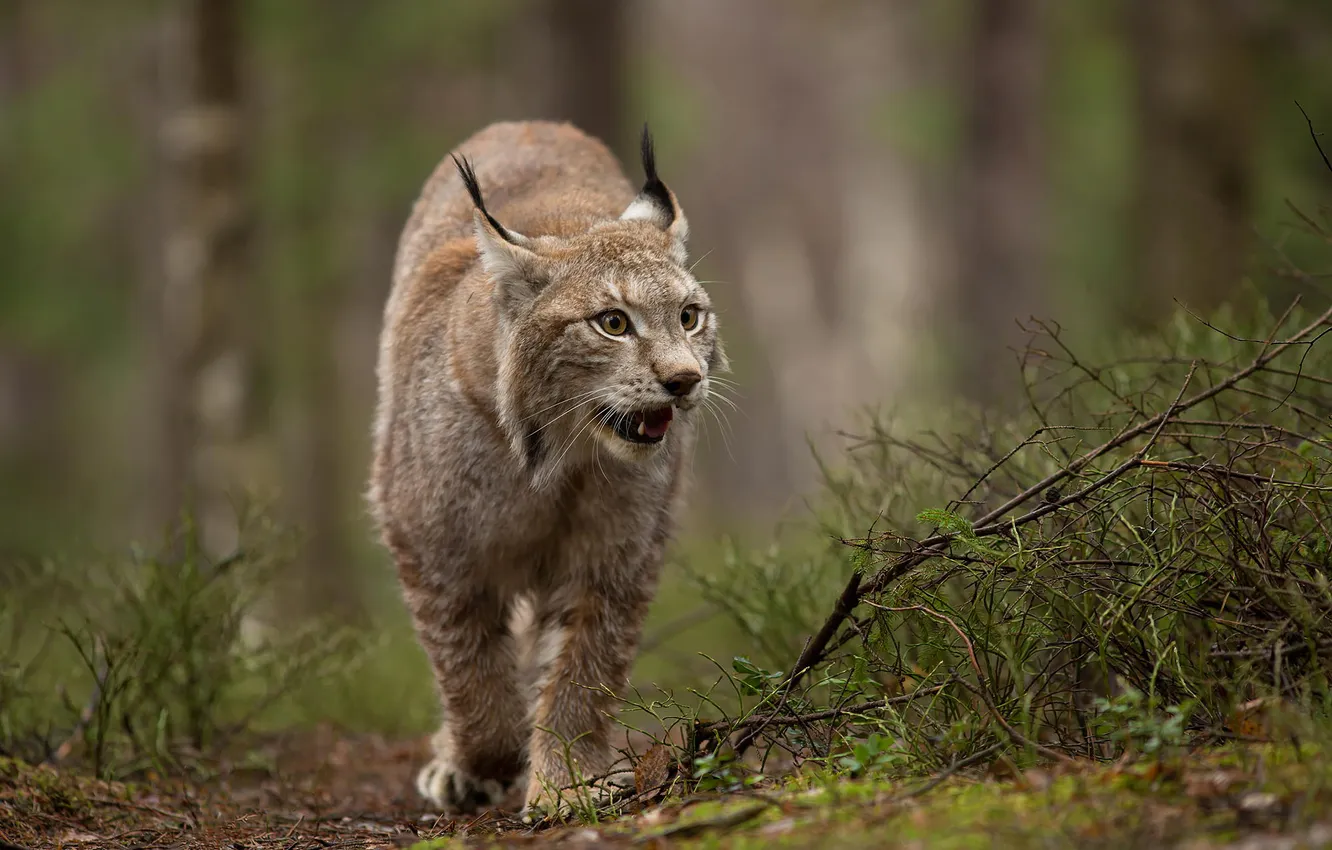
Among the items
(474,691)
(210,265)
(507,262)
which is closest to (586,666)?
(474,691)

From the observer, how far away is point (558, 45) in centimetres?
1135

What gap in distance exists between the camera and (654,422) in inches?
175

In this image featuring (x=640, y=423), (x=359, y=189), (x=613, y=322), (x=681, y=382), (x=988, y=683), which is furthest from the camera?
(x=359, y=189)

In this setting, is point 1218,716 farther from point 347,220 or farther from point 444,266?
point 347,220

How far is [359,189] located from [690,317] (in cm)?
1025

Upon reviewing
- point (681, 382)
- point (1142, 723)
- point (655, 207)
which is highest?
point (655, 207)

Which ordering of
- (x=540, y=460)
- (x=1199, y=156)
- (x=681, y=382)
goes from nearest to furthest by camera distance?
(x=681, y=382), (x=540, y=460), (x=1199, y=156)

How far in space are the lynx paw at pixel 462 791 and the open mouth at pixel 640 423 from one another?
1669 millimetres

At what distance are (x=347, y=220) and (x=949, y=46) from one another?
1000cm

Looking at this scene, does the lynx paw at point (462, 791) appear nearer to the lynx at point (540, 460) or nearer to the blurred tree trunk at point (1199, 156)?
the lynx at point (540, 460)

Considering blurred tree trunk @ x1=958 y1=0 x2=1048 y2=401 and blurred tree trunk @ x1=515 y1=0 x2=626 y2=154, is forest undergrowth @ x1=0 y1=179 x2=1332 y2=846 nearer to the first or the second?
blurred tree trunk @ x1=515 y1=0 x2=626 y2=154

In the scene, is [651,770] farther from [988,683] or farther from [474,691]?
[474,691]

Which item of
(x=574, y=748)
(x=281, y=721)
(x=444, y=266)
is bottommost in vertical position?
(x=281, y=721)

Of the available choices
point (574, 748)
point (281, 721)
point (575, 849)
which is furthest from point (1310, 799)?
point (281, 721)
